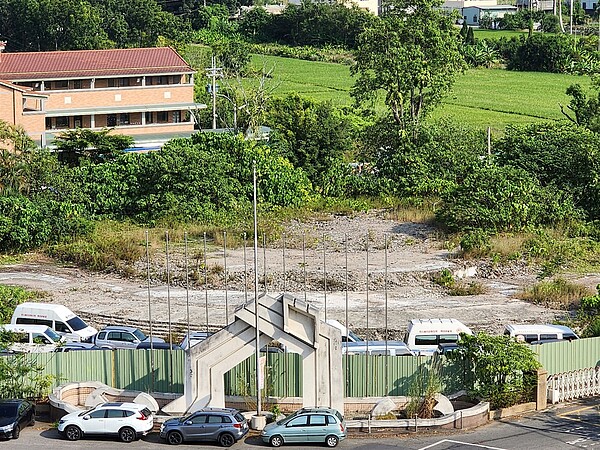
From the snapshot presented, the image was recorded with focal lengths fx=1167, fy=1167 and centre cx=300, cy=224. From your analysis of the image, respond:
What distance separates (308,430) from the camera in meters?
27.8

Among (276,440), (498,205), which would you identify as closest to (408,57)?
(498,205)

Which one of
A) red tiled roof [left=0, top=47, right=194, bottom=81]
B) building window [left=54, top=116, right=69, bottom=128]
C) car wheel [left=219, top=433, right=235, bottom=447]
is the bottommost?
car wheel [left=219, top=433, right=235, bottom=447]

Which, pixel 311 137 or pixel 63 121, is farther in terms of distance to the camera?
pixel 63 121

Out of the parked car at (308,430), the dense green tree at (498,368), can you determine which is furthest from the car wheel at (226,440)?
the dense green tree at (498,368)

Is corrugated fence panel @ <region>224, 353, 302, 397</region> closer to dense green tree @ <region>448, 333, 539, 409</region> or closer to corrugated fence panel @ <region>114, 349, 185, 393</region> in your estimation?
corrugated fence panel @ <region>114, 349, 185, 393</region>

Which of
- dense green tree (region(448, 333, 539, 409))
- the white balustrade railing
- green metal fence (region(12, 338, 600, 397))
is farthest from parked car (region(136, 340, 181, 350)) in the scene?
the white balustrade railing

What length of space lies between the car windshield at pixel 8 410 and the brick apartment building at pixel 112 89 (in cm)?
4161

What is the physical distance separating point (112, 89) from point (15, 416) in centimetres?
4621

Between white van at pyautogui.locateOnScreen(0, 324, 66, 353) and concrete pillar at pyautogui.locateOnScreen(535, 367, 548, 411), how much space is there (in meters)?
14.3

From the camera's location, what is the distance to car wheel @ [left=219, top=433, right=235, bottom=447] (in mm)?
27906

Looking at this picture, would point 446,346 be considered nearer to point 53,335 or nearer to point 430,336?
point 430,336

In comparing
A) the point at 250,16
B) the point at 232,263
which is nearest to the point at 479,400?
the point at 232,263

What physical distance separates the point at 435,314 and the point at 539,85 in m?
64.5

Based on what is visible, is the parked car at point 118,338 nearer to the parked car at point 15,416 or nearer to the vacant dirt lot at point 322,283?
the vacant dirt lot at point 322,283
